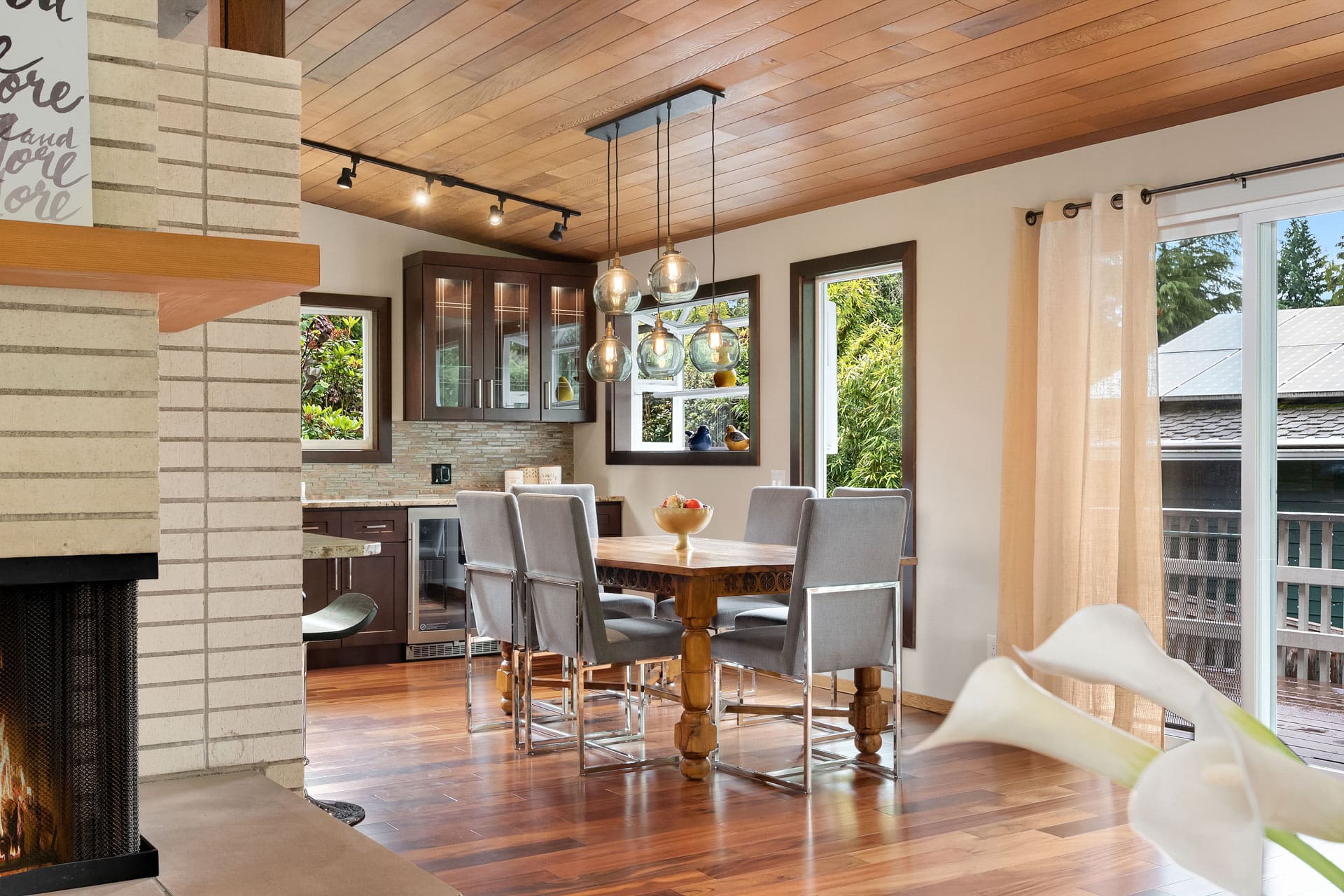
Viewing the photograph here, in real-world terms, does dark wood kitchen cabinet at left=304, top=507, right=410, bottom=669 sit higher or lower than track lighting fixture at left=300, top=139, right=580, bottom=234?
lower

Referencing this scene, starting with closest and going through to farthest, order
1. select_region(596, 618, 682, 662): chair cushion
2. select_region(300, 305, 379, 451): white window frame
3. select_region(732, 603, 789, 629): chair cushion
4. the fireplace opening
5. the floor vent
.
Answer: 1. the fireplace opening
2. select_region(596, 618, 682, 662): chair cushion
3. select_region(732, 603, 789, 629): chair cushion
4. the floor vent
5. select_region(300, 305, 379, 451): white window frame

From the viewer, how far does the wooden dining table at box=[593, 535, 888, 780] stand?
13.5ft

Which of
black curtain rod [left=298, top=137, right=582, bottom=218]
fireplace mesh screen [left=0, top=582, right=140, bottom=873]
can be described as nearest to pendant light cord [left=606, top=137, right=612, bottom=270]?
black curtain rod [left=298, top=137, right=582, bottom=218]

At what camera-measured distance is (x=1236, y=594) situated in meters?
4.14

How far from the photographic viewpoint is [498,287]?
7.13 m

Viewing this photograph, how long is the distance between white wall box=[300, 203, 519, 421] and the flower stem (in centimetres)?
689

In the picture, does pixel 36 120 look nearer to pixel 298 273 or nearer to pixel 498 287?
pixel 298 273

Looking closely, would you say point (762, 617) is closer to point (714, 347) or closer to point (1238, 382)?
point (714, 347)

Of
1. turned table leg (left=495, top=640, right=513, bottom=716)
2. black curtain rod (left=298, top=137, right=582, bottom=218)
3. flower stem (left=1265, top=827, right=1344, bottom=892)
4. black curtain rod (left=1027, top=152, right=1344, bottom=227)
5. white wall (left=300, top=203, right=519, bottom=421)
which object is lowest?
turned table leg (left=495, top=640, right=513, bottom=716)

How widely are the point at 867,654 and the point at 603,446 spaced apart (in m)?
3.42

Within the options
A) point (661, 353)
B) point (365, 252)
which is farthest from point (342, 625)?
point (365, 252)

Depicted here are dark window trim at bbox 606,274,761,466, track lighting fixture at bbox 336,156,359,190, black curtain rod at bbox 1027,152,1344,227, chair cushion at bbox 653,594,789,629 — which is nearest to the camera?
black curtain rod at bbox 1027,152,1344,227

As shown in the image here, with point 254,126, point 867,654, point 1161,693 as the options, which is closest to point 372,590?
point 867,654

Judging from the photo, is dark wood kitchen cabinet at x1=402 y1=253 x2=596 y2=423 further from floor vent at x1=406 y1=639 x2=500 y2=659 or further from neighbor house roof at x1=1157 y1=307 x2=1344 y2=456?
neighbor house roof at x1=1157 y1=307 x2=1344 y2=456
